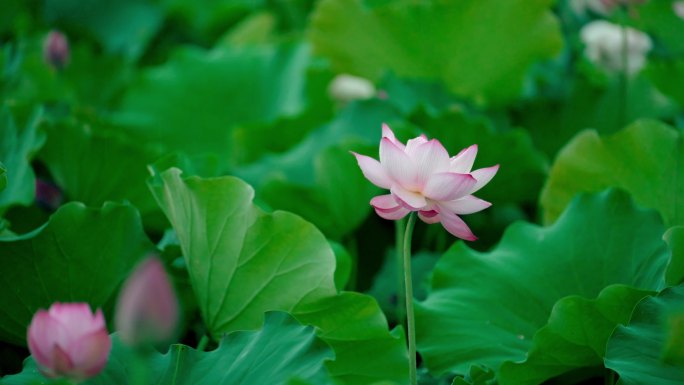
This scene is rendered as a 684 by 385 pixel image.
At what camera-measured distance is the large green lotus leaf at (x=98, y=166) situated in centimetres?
138

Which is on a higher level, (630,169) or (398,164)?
(398,164)

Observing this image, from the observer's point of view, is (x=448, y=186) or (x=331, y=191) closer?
(x=448, y=186)

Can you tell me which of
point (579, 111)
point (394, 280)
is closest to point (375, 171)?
point (394, 280)

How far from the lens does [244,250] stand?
3.25ft

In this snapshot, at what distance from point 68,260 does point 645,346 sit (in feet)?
2.02

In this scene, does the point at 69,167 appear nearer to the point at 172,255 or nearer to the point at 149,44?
the point at 172,255

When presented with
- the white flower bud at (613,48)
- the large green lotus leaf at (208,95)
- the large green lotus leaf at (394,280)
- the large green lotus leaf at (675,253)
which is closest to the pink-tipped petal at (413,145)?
the large green lotus leaf at (675,253)

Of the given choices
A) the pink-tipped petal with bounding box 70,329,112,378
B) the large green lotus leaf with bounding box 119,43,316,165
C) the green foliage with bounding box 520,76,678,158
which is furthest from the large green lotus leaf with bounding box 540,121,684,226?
the large green lotus leaf with bounding box 119,43,316,165

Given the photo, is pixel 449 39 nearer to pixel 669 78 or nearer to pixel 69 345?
pixel 669 78

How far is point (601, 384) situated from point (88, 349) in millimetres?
726

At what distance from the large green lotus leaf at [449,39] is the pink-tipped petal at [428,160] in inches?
37.4

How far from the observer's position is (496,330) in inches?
40.9

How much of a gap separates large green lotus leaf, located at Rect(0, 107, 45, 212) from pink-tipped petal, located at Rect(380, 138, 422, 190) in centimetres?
57

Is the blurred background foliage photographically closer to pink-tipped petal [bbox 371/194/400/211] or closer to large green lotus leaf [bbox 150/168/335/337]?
large green lotus leaf [bbox 150/168/335/337]
